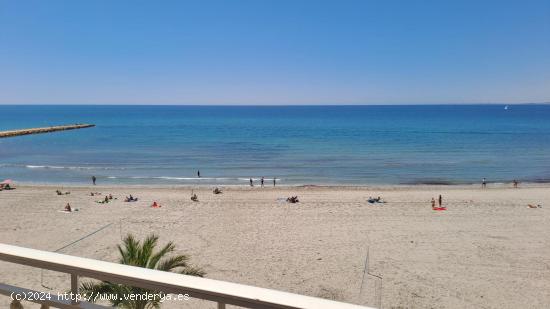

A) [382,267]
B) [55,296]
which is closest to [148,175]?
[382,267]

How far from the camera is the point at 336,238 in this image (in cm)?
1631

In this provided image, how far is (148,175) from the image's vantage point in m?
36.6

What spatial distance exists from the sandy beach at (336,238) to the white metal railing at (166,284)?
5682 mm

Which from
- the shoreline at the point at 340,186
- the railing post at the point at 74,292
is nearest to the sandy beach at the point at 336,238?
the shoreline at the point at 340,186

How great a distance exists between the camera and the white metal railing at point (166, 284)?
1.93 meters

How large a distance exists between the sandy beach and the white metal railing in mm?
5682

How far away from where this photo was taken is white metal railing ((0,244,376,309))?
193 centimetres

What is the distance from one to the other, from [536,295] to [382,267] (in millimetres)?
4044

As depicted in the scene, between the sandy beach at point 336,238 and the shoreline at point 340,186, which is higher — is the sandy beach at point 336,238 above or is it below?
below

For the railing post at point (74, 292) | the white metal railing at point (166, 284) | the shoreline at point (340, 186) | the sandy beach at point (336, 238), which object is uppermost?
the white metal railing at point (166, 284)

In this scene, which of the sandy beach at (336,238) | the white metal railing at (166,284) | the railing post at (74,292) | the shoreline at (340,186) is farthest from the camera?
the shoreline at (340,186)

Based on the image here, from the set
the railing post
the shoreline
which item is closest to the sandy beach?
the shoreline

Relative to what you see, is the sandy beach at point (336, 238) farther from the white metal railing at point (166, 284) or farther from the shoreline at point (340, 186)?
the white metal railing at point (166, 284)

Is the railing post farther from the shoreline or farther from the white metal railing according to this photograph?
the shoreline
